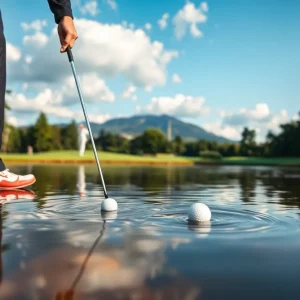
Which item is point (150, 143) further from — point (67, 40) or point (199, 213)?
point (199, 213)

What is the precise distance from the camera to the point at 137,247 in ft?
7.14

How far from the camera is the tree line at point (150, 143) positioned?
49378 mm

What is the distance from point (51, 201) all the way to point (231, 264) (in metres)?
2.81

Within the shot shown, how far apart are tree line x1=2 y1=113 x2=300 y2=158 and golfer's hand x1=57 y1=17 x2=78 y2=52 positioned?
1703 inches

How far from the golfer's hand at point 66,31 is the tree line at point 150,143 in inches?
1703

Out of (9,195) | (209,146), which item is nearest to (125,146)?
(209,146)

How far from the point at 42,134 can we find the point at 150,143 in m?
21.0

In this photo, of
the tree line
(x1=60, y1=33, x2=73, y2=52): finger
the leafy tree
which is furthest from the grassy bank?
the leafy tree

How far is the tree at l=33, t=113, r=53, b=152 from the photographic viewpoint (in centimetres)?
7906

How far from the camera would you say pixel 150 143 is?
87.4m

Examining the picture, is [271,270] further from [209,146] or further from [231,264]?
[209,146]

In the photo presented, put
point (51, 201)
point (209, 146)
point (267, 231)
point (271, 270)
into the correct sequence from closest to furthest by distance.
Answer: point (271, 270), point (267, 231), point (51, 201), point (209, 146)

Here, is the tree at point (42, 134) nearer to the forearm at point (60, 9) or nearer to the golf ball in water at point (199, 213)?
the forearm at point (60, 9)

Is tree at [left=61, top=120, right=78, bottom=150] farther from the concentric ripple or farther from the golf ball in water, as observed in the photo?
the golf ball in water
